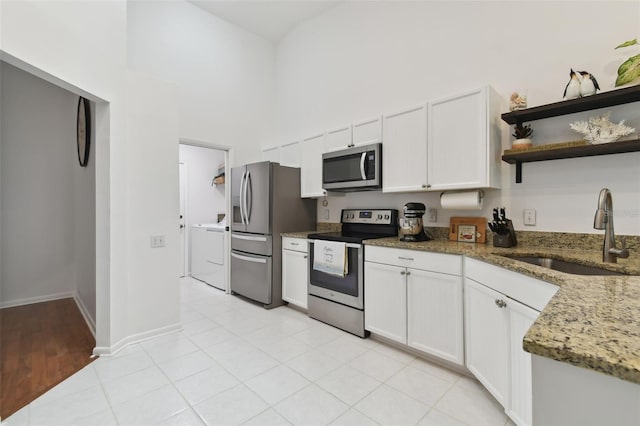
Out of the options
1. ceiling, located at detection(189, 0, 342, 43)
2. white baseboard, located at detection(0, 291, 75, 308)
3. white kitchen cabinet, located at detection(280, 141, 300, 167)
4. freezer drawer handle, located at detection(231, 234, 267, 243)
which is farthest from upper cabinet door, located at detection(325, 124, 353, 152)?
white baseboard, located at detection(0, 291, 75, 308)

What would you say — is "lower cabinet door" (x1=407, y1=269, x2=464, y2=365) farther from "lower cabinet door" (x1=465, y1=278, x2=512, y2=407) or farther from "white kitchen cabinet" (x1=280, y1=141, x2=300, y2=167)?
"white kitchen cabinet" (x1=280, y1=141, x2=300, y2=167)

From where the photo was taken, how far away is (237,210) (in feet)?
12.9

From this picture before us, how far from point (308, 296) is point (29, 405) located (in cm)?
219

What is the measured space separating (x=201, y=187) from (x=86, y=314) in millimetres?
2758

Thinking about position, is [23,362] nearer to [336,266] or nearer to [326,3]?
[336,266]

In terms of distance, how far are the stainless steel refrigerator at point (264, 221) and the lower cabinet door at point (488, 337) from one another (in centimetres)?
218

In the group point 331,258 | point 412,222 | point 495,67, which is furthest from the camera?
point 331,258

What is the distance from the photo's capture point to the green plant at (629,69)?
168cm

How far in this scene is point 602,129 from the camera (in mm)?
1782

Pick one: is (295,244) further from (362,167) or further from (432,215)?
(432,215)

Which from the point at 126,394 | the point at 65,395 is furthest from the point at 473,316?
the point at 65,395

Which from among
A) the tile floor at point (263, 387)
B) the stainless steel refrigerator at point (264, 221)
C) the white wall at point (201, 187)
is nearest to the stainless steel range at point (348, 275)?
the tile floor at point (263, 387)

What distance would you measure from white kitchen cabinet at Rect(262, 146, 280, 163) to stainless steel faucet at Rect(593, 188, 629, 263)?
3453 mm

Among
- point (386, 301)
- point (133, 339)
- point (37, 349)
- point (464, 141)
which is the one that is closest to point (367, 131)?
point (464, 141)
